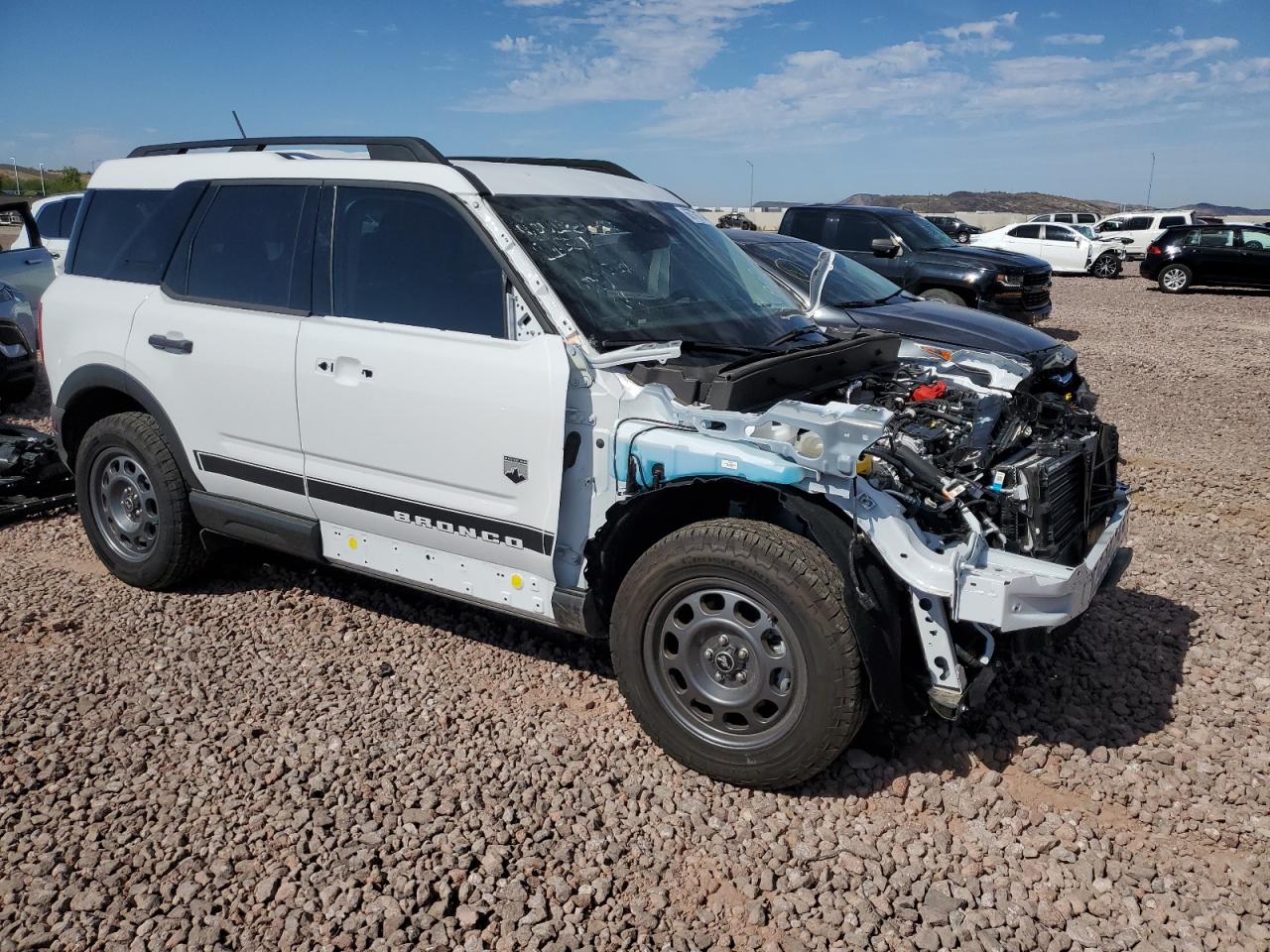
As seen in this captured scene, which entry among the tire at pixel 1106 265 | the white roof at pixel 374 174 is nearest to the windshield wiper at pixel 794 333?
the white roof at pixel 374 174

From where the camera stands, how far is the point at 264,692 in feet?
13.4

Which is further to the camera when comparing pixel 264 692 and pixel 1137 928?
pixel 264 692

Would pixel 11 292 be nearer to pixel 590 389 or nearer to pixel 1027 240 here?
pixel 590 389

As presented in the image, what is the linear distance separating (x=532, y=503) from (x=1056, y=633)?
6.31 ft

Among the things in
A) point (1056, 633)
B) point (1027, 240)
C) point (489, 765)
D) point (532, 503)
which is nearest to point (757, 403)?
point (532, 503)

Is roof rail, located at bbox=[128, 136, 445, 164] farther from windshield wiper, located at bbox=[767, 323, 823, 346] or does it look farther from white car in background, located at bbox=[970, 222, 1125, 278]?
white car in background, located at bbox=[970, 222, 1125, 278]

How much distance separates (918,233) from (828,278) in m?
6.08

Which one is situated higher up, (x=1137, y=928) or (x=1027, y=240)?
(x=1027, y=240)

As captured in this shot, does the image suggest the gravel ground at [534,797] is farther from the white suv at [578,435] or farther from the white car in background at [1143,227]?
the white car in background at [1143,227]

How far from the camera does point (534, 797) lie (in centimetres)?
340

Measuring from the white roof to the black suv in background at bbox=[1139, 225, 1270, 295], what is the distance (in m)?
21.4

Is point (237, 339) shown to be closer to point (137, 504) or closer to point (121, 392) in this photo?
point (121, 392)

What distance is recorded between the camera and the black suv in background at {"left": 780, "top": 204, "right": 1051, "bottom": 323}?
12.6 m

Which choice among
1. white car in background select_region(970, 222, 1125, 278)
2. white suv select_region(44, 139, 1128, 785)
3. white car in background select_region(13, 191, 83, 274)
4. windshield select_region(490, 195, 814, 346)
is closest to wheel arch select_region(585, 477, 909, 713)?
white suv select_region(44, 139, 1128, 785)
